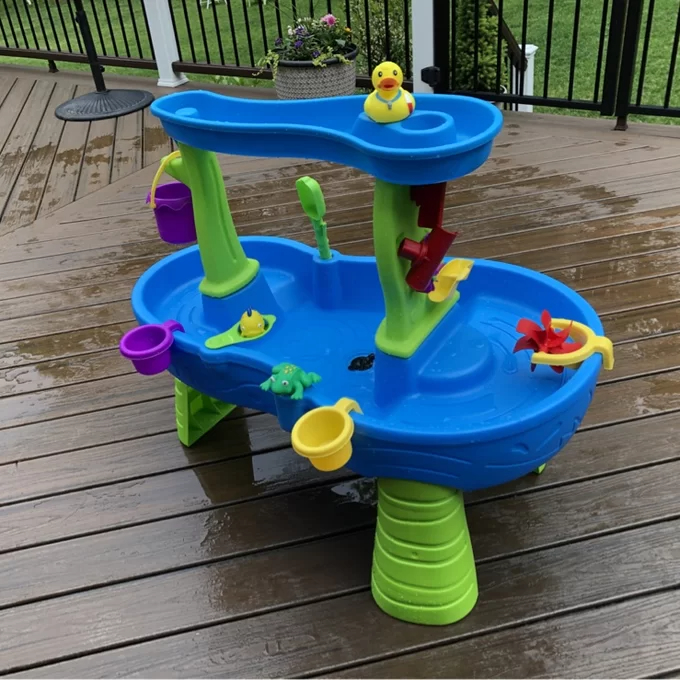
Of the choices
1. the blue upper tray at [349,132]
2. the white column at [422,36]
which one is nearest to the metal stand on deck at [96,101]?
the white column at [422,36]

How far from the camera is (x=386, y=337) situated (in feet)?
4.35

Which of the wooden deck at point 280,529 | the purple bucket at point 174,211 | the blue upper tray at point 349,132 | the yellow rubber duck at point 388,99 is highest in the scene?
the yellow rubber duck at point 388,99

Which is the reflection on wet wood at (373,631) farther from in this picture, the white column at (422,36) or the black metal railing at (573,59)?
the white column at (422,36)

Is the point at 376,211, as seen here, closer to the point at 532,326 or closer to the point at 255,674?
the point at 532,326

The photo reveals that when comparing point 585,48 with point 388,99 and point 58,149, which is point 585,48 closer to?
point 58,149

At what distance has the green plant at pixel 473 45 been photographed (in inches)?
158

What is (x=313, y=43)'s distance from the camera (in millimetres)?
3836

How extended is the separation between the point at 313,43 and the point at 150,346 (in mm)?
2872

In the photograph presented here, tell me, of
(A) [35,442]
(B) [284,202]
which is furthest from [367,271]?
(B) [284,202]

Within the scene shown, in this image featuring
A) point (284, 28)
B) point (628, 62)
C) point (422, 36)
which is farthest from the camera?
point (284, 28)

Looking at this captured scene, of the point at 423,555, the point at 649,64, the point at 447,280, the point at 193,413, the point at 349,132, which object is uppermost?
the point at 349,132

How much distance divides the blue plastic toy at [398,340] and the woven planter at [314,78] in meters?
2.43

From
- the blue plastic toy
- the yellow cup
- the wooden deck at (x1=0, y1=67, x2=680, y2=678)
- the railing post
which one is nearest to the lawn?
the railing post

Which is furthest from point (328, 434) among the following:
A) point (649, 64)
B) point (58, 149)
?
point (649, 64)
